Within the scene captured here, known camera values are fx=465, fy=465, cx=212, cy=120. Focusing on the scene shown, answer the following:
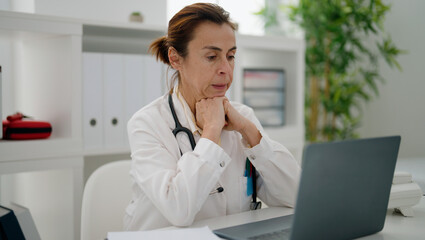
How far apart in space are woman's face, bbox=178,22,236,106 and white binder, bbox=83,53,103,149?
75cm

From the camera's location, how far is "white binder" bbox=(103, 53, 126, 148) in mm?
2127

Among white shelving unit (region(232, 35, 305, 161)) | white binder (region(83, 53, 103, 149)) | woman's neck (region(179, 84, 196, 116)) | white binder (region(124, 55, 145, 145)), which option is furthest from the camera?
white shelving unit (region(232, 35, 305, 161))

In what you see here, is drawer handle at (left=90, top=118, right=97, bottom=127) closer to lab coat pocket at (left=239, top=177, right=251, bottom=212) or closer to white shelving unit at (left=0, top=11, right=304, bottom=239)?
white shelving unit at (left=0, top=11, right=304, bottom=239)

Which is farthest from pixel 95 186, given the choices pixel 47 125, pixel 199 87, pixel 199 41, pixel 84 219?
pixel 47 125

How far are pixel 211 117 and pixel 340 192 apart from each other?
58cm

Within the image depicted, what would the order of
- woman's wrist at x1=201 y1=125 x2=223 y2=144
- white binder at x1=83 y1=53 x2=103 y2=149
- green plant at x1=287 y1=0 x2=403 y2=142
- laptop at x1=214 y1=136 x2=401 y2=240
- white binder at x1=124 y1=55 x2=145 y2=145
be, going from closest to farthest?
laptop at x1=214 y1=136 x2=401 y2=240
woman's wrist at x1=201 y1=125 x2=223 y2=144
white binder at x1=83 y1=53 x2=103 y2=149
white binder at x1=124 y1=55 x2=145 y2=145
green plant at x1=287 y1=0 x2=403 y2=142

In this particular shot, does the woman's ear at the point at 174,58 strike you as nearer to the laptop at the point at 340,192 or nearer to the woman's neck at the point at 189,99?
the woman's neck at the point at 189,99

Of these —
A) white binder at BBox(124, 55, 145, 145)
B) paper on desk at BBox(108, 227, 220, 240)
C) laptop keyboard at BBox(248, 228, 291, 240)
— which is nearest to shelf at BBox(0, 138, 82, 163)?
white binder at BBox(124, 55, 145, 145)

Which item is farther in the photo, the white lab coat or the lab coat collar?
the lab coat collar

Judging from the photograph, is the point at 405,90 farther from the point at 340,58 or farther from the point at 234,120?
the point at 234,120

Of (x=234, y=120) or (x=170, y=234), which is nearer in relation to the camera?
(x=170, y=234)

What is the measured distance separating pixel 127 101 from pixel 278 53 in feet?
4.19

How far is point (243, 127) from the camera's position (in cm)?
142

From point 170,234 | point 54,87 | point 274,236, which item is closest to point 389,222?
point 274,236
